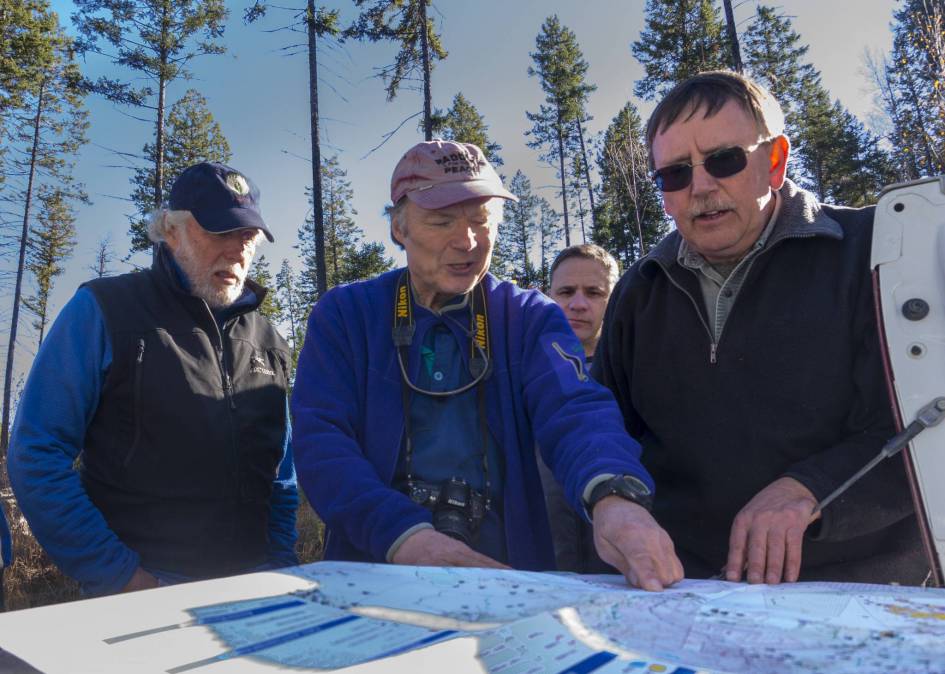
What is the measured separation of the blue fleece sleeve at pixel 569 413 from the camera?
1812mm

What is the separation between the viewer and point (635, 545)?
155cm

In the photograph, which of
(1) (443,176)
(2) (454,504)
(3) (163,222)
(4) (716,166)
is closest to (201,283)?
(3) (163,222)

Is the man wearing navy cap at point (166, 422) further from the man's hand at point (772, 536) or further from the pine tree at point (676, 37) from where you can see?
the pine tree at point (676, 37)

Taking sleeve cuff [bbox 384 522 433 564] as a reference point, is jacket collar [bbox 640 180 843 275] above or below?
above

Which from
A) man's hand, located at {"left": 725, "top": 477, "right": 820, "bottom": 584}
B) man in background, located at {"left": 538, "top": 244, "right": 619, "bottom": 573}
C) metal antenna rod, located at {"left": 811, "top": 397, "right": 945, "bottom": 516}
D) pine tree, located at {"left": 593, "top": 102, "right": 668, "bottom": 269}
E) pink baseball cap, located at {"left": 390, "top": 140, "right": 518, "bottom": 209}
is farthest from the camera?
pine tree, located at {"left": 593, "top": 102, "right": 668, "bottom": 269}

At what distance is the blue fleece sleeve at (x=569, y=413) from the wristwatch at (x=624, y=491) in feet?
0.10

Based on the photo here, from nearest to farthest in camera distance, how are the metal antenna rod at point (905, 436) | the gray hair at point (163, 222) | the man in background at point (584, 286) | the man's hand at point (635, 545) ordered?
the man's hand at point (635, 545) < the metal antenna rod at point (905, 436) < the gray hair at point (163, 222) < the man in background at point (584, 286)

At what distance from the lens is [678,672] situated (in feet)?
2.84

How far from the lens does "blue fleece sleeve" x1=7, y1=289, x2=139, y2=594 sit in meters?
2.53

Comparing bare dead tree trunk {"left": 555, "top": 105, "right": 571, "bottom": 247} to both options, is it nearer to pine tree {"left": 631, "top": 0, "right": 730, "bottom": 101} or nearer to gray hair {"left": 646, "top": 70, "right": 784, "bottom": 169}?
pine tree {"left": 631, "top": 0, "right": 730, "bottom": 101}

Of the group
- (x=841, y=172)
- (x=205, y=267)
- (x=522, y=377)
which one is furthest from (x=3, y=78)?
(x=841, y=172)

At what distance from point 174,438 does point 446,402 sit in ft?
4.14

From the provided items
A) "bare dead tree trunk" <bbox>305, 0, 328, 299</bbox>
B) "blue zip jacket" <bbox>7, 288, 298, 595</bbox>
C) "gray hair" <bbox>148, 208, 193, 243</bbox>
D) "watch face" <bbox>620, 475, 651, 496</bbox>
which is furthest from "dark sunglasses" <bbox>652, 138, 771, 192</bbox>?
"bare dead tree trunk" <bbox>305, 0, 328, 299</bbox>

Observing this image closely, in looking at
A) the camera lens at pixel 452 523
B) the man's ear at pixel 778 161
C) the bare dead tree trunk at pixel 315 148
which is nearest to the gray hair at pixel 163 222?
the camera lens at pixel 452 523
